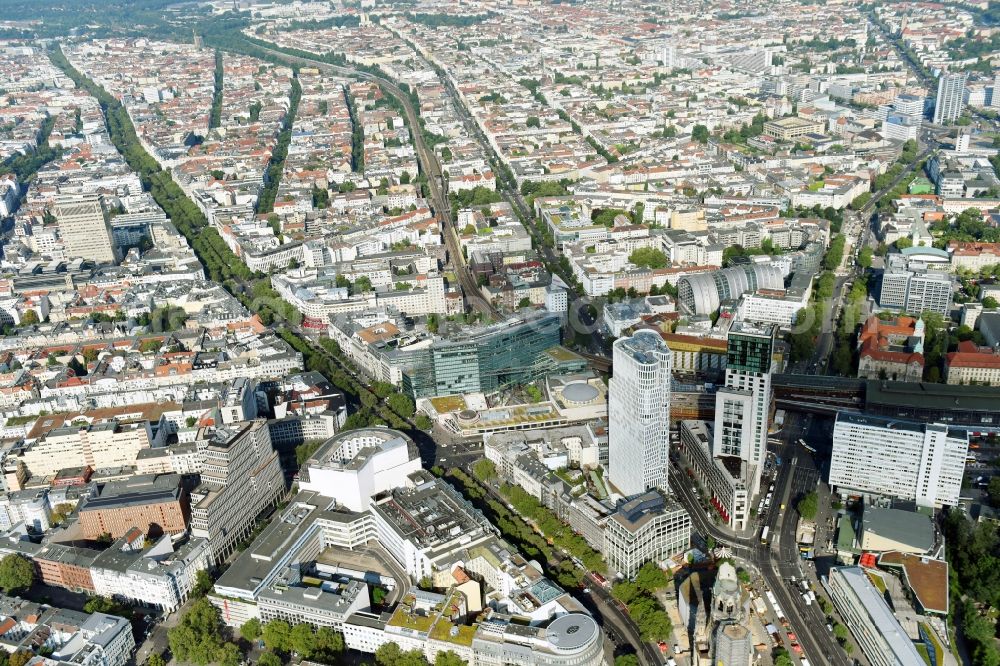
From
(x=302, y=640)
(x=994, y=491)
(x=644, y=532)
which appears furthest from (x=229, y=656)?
(x=994, y=491)

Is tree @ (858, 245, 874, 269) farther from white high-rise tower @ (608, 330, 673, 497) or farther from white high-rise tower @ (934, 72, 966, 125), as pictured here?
white high-rise tower @ (934, 72, 966, 125)

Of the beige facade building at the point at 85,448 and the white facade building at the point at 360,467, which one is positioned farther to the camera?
the beige facade building at the point at 85,448

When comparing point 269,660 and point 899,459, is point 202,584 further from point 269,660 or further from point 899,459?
point 899,459

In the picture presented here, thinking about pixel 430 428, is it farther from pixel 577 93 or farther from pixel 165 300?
pixel 577 93

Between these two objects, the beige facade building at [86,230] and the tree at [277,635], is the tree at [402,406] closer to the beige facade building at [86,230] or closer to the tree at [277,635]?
the tree at [277,635]

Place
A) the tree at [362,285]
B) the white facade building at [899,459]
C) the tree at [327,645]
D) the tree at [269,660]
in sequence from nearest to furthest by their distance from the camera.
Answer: the tree at [269,660]
the tree at [327,645]
the white facade building at [899,459]
the tree at [362,285]

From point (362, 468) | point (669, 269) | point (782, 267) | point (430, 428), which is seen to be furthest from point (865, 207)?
point (362, 468)

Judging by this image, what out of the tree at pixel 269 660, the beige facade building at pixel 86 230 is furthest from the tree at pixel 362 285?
the tree at pixel 269 660

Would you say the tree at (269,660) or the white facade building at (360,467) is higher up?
the white facade building at (360,467)
